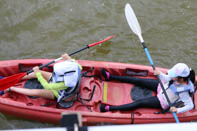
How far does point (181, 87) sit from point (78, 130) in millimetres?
2202

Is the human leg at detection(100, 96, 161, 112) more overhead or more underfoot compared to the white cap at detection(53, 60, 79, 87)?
more underfoot

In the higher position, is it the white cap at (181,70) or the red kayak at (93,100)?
the white cap at (181,70)

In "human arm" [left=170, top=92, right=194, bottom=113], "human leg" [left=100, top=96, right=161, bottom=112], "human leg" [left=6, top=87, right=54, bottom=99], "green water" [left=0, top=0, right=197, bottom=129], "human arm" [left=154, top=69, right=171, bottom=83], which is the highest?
"green water" [left=0, top=0, right=197, bottom=129]

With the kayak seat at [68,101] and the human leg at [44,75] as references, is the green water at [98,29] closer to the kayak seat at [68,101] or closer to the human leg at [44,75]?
the human leg at [44,75]

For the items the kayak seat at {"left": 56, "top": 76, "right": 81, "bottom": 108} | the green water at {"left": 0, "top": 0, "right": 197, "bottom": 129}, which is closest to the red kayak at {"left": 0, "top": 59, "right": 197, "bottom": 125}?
the kayak seat at {"left": 56, "top": 76, "right": 81, "bottom": 108}

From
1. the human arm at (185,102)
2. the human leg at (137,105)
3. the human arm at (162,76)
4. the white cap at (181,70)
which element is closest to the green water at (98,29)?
the human arm at (162,76)

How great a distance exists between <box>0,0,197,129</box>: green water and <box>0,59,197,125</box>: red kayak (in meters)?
1.17

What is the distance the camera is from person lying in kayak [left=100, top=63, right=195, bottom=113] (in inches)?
112

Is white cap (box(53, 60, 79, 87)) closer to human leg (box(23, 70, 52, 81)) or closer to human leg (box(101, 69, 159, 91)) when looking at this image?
human leg (box(23, 70, 52, 81))

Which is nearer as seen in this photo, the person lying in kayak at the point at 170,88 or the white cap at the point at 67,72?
the person lying in kayak at the point at 170,88

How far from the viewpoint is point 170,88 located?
3.14 meters

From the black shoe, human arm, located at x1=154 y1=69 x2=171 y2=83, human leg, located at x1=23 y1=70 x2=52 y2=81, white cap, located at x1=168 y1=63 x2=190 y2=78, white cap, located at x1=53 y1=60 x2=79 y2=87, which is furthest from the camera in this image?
the black shoe

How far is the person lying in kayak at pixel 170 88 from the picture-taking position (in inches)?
112

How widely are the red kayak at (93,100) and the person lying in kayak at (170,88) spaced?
100 millimetres
